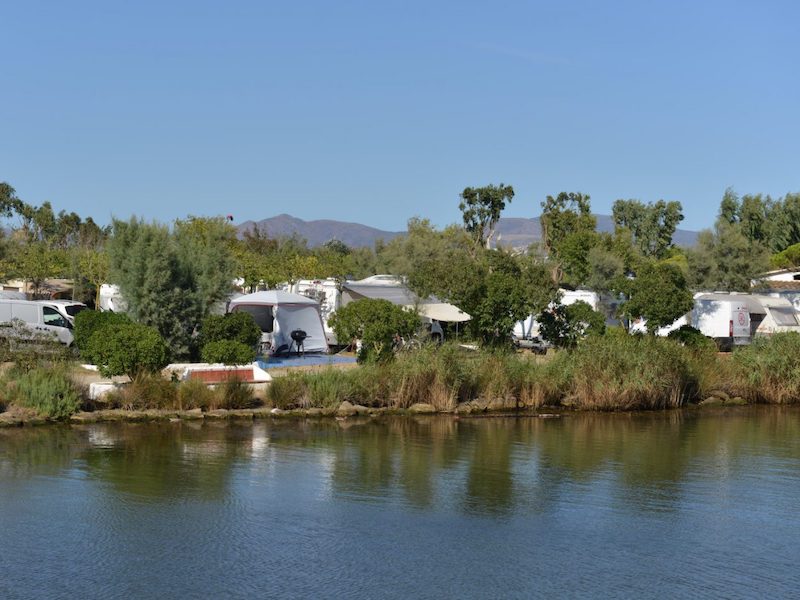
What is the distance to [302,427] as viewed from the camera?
872 inches

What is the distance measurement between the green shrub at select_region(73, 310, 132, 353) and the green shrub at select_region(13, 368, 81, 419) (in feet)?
10.4

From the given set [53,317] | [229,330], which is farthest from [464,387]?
[53,317]

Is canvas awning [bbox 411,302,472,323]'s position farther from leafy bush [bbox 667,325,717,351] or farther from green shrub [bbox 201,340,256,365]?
green shrub [bbox 201,340,256,365]

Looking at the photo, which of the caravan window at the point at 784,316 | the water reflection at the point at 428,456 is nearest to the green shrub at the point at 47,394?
the water reflection at the point at 428,456

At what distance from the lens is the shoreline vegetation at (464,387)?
21.7 m

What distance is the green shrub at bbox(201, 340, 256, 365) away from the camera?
961 inches

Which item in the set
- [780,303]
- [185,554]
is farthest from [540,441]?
[780,303]

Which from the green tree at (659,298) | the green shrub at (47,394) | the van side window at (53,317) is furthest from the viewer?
the green tree at (659,298)

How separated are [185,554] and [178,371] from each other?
39.5 ft

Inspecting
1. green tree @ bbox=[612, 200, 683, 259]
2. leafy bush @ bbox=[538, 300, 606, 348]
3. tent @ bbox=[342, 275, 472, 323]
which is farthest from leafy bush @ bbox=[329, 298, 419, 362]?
green tree @ bbox=[612, 200, 683, 259]

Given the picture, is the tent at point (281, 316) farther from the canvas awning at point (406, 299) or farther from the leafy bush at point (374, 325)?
the leafy bush at point (374, 325)

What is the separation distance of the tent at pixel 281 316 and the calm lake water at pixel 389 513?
9.03 m

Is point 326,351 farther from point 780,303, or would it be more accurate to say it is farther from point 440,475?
point 780,303

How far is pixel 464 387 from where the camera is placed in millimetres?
25453
